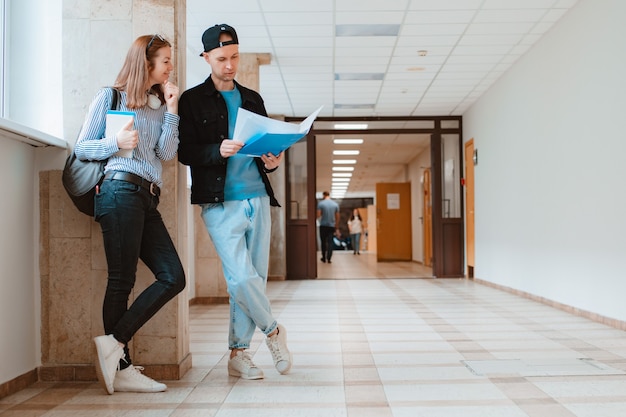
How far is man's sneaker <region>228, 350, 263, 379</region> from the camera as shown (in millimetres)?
2844

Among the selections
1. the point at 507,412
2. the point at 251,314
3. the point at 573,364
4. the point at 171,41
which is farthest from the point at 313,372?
the point at 171,41

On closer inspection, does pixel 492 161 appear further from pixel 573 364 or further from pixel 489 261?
pixel 573 364

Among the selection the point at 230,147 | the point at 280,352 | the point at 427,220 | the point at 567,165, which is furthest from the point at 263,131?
the point at 427,220

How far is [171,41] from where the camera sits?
117 inches

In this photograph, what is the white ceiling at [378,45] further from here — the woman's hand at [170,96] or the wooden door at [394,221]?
the wooden door at [394,221]

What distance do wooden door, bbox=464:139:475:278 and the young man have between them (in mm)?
6902

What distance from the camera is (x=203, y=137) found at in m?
2.83

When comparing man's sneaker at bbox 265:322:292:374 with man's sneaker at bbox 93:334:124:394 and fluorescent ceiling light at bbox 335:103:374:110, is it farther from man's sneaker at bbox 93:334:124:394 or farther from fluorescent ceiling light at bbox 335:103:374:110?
fluorescent ceiling light at bbox 335:103:374:110

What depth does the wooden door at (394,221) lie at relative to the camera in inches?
649

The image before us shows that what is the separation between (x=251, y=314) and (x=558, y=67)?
4179 mm

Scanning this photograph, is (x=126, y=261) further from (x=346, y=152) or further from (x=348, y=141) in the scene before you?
(x=346, y=152)

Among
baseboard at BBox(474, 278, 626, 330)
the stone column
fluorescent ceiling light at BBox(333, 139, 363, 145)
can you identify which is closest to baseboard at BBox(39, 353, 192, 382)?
the stone column

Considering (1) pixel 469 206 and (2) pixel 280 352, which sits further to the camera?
(1) pixel 469 206

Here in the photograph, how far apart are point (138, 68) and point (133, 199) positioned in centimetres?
53
